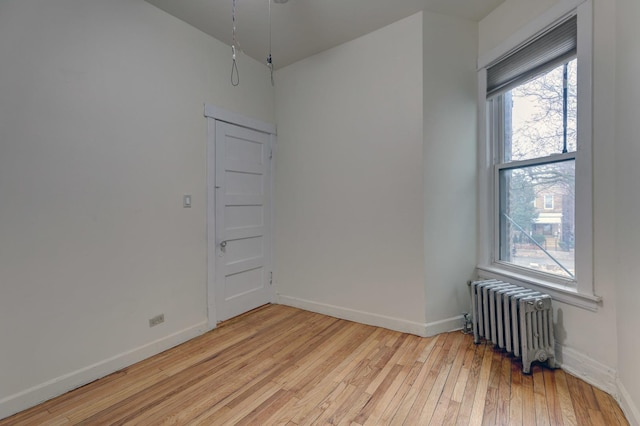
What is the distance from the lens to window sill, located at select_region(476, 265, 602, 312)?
1901mm

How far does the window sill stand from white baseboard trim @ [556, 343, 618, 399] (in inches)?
13.4

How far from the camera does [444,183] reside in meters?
2.66

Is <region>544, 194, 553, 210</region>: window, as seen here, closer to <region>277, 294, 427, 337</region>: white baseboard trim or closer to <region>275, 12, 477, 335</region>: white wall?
<region>275, 12, 477, 335</region>: white wall

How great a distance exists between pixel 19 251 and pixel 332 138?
8.50ft

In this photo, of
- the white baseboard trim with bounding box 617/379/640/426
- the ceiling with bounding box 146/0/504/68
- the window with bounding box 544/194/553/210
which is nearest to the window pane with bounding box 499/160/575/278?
the window with bounding box 544/194/553/210

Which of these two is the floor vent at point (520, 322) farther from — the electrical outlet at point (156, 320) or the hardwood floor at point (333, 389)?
the electrical outlet at point (156, 320)

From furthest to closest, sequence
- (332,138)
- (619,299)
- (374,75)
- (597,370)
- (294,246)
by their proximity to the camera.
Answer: (294,246), (332,138), (374,75), (597,370), (619,299)

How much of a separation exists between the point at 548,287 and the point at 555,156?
978mm

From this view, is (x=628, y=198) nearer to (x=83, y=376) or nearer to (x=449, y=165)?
(x=449, y=165)

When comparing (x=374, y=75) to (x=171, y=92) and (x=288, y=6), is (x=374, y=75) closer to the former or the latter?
(x=288, y=6)

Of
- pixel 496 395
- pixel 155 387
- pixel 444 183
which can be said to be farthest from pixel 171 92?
pixel 496 395

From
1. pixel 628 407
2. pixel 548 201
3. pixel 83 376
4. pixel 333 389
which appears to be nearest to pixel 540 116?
pixel 548 201

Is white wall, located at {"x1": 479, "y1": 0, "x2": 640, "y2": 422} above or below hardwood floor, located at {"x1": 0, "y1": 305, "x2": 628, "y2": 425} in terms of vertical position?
above

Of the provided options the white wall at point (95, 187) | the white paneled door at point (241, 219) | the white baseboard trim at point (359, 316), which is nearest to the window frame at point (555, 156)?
the white baseboard trim at point (359, 316)
